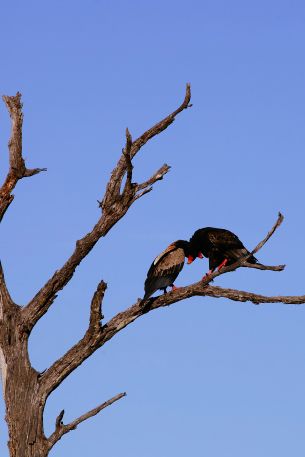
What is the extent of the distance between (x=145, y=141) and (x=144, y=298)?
2565 millimetres

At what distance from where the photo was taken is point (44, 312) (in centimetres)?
1255

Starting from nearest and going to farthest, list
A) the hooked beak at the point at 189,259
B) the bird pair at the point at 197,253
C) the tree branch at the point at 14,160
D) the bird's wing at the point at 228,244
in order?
the tree branch at the point at 14,160, the bird pair at the point at 197,253, the bird's wing at the point at 228,244, the hooked beak at the point at 189,259

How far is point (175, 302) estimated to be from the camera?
1229 cm

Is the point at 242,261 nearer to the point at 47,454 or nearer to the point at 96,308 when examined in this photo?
the point at 96,308

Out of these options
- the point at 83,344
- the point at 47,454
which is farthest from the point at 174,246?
the point at 47,454

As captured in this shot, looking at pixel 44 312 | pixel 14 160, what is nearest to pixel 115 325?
pixel 44 312

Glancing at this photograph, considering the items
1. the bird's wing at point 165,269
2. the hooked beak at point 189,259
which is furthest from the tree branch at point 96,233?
the hooked beak at point 189,259

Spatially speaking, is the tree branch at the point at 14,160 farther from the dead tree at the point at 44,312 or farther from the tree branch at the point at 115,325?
the tree branch at the point at 115,325

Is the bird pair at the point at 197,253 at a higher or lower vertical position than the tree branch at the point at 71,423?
higher

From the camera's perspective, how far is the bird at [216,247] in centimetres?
1337

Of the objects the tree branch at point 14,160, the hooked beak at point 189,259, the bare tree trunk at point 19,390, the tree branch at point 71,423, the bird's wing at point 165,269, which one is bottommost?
the tree branch at point 71,423

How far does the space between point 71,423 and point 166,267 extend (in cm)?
296

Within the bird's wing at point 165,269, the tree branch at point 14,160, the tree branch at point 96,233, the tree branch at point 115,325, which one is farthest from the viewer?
the bird's wing at point 165,269

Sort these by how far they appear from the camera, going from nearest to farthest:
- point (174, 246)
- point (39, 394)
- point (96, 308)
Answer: point (96, 308) < point (39, 394) < point (174, 246)
